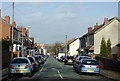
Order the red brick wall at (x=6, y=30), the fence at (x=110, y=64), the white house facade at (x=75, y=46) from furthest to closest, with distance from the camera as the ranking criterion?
the white house facade at (x=75, y=46)
the red brick wall at (x=6, y=30)
the fence at (x=110, y=64)

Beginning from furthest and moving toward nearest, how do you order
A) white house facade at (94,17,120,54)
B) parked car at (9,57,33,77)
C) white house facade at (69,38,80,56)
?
white house facade at (69,38,80,56)
white house facade at (94,17,120,54)
parked car at (9,57,33,77)

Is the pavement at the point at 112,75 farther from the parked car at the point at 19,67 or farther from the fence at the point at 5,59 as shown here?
the fence at the point at 5,59

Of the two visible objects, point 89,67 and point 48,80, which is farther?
point 89,67

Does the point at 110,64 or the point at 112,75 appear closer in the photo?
the point at 112,75

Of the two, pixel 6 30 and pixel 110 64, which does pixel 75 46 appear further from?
pixel 110 64

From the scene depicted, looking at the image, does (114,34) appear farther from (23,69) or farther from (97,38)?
(23,69)

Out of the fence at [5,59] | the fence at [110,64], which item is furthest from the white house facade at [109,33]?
the fence at [5,59]

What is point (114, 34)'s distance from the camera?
42.4m

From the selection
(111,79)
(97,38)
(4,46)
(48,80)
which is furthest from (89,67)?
(97,38)

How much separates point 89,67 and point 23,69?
19.0ft

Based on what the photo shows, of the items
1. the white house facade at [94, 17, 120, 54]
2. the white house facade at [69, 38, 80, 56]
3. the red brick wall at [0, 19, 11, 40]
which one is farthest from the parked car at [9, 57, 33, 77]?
the white house facade at [69, 38, 80, 56]

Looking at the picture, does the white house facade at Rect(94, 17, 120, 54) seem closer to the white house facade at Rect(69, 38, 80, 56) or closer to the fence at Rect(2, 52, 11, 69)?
the fence at Rect(2, 52, 11, 69)

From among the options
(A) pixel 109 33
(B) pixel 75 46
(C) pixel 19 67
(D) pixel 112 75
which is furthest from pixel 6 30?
(B) pixel 75 46

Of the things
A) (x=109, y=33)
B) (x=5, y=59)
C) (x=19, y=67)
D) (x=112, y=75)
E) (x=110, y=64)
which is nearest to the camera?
(x=19, y=67)
